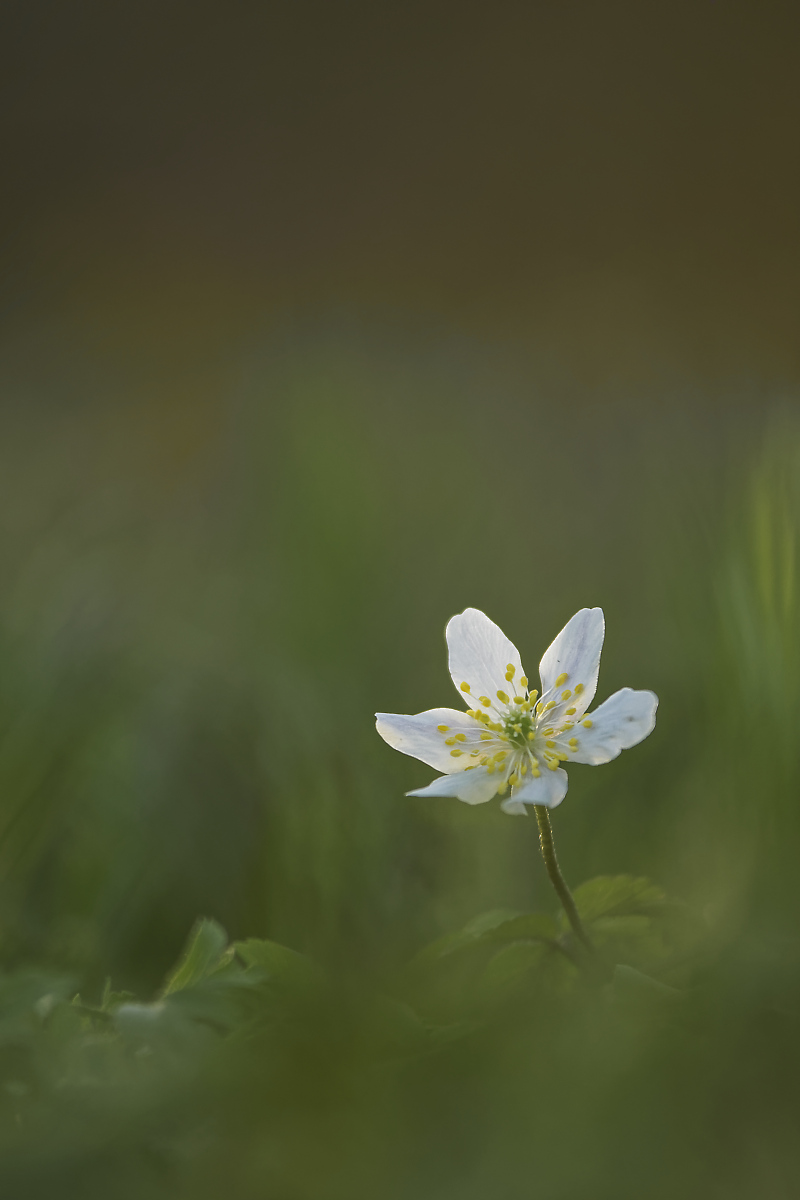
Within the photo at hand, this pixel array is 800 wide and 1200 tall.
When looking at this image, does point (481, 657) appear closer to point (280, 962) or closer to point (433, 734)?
point (433, 734)

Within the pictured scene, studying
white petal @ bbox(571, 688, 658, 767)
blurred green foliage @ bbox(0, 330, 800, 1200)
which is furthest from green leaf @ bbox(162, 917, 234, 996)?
white petal @ bbox(571, 688, 658, 767)

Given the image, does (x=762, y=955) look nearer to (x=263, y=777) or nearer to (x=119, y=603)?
(x=263, y=777)

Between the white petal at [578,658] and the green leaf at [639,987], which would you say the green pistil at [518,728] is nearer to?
the white petal at [578,658]

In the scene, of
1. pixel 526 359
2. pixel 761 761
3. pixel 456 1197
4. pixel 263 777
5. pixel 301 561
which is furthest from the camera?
pixel 526 359

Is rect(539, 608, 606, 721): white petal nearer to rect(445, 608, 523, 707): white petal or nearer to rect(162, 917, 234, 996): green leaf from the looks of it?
rect(445, 608, 523, 707): white petal

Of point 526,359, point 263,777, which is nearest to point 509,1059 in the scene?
point 263,777

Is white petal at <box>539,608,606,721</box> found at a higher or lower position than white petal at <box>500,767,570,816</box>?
higher

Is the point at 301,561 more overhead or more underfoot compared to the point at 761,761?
more overhead
